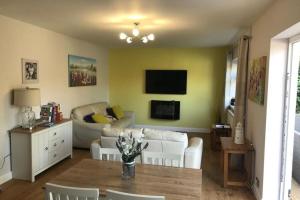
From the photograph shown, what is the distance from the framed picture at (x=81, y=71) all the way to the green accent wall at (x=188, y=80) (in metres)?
1.19

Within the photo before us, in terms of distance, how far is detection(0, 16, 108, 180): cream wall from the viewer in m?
3.73

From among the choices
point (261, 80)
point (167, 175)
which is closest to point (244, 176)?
point (261, 80)

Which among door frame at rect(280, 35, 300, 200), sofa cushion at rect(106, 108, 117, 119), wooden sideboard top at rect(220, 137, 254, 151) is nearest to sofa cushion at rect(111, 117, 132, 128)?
sofa cushion at rect(106, 108, 117, 119)

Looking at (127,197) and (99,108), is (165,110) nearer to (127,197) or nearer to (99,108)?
(99,108)

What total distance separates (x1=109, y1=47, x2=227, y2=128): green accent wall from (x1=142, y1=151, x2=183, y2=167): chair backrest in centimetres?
480

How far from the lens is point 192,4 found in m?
2.99

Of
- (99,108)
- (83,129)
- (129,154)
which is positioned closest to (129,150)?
(129,154)

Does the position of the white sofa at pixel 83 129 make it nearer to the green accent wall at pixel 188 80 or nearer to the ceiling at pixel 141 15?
the ceiling at pixel 141 15

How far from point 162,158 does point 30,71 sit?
2.93 m

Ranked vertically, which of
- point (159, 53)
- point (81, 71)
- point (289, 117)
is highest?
point (159, 53)

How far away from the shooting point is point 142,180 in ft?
7.00

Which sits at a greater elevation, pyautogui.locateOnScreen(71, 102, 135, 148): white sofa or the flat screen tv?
the flat screen tv

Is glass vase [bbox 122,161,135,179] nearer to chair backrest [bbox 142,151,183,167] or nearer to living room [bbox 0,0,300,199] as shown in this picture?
chair backrest [bbox 142,151,183,167]

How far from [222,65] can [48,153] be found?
5013 millimetres
